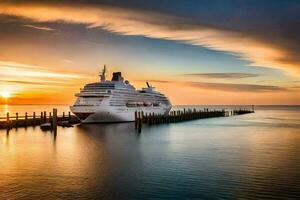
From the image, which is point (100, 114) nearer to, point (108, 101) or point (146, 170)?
point (108, 101)

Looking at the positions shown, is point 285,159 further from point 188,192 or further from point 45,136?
point 45,136

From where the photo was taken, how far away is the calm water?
18.0 m

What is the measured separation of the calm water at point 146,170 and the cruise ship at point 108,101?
2350 centimetres

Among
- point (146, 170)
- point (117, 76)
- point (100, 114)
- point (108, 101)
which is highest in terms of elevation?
point (117, 76)

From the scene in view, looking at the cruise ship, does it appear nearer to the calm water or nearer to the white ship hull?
the white ship hull

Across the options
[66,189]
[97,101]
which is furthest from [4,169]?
[97,101]

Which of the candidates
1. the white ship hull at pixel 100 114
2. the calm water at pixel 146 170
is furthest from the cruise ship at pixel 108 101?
the calm water at pixel 146 170

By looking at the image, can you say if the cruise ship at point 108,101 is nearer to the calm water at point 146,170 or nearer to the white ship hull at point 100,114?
the white ship hull at point 100,114

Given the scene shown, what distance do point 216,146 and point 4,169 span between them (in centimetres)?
2054

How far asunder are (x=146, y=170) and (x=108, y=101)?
39.9 meters

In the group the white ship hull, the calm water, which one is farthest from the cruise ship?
the calm water

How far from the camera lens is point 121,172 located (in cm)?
2300

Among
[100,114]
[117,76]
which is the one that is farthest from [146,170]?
[117,76]

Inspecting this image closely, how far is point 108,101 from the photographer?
6281cm
